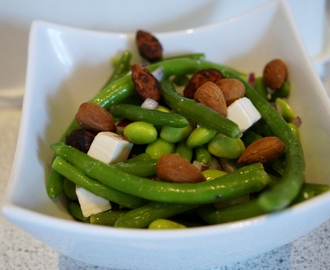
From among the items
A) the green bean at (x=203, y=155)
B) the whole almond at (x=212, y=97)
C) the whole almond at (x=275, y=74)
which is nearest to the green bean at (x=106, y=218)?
the green bean at (x=203, y=155)

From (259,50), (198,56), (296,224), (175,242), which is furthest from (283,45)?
(175,242)

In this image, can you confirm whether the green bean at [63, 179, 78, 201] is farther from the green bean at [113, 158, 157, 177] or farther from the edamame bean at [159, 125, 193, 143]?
the edamame bean at [159, 125, 193, 143]

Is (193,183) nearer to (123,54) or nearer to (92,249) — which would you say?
(92,249)

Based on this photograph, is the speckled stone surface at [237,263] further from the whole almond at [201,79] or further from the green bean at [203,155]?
the whole almond at [201,79]

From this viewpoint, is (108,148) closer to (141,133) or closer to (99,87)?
(141,133)

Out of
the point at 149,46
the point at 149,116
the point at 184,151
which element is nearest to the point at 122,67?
the point at 149,46

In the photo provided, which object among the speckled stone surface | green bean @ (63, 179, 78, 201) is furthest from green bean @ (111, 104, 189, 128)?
the speckled stone surface
